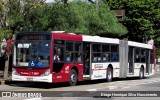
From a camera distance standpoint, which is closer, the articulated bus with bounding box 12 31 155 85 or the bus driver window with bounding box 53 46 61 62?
the articulated bus with bounding box 12 31 155 85

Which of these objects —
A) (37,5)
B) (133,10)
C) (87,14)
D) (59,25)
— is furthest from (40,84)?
(133,10)

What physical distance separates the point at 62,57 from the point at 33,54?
1465 mm

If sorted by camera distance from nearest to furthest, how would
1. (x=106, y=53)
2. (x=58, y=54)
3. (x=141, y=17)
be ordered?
(x=58, y=54), (x=106, y=53), (x=141, y=17)

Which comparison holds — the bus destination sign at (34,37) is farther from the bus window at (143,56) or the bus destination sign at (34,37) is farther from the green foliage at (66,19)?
the bus window at (143,56)

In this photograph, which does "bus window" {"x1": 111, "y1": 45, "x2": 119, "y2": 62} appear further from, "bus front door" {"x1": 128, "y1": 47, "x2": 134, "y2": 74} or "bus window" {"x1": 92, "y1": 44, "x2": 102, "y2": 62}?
"bus front door" {"x1": 128, "y1": 47, "x2": 134, "y2": 74}

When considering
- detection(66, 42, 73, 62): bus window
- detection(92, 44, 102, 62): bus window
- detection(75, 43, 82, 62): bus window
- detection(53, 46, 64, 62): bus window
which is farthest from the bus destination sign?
detection(92, 44, 102, 62): bus window

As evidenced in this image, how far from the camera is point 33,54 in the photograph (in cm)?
2053

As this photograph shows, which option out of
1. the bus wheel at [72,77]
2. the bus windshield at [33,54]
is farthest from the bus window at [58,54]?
the bus wheel at [72,77]

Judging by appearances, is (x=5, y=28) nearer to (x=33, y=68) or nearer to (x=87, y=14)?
(x=33, y=68)

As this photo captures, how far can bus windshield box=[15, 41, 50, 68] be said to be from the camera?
20359 mm

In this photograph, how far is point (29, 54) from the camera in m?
20.7

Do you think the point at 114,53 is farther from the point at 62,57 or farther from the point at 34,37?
the point at 34,37

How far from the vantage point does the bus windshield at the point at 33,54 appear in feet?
66.8

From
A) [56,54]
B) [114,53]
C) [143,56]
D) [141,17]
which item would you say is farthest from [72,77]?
[141,17]
